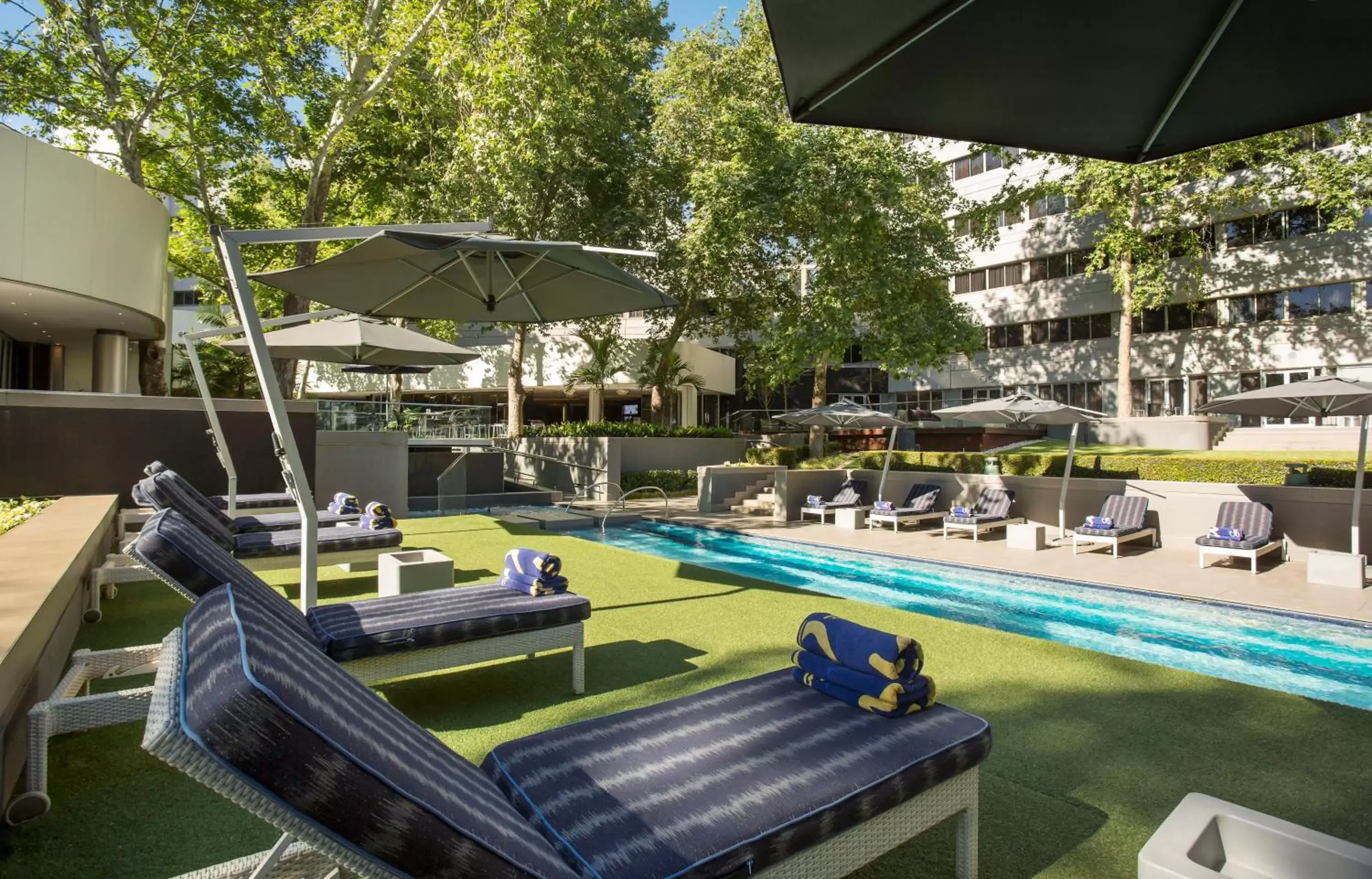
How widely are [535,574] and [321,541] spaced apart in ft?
10.7

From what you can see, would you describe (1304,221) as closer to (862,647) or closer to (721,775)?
(862,647)

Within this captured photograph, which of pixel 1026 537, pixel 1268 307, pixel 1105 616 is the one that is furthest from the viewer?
pixel 1268 307

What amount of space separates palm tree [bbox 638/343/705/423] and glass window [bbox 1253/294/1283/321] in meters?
21.7

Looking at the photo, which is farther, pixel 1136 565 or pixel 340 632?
pixel 1136 565

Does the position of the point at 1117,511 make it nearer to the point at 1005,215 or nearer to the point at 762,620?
the point at 762,620

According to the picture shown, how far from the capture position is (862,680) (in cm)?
310

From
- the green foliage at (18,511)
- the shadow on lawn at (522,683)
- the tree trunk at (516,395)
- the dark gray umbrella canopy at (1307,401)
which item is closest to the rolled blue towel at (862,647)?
the shadow on lawn at (522,683)

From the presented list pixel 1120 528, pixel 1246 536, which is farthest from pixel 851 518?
pixel 1246 536

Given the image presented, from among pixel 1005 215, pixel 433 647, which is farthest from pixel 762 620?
pixel 1005 215

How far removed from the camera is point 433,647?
14.0ft

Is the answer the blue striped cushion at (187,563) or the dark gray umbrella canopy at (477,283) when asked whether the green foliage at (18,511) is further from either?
the blue striped cushion at (187,563)

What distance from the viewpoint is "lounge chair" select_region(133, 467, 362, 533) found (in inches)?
225

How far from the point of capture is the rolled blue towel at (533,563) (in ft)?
16.7

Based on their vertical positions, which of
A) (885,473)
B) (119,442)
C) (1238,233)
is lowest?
(885,473)
